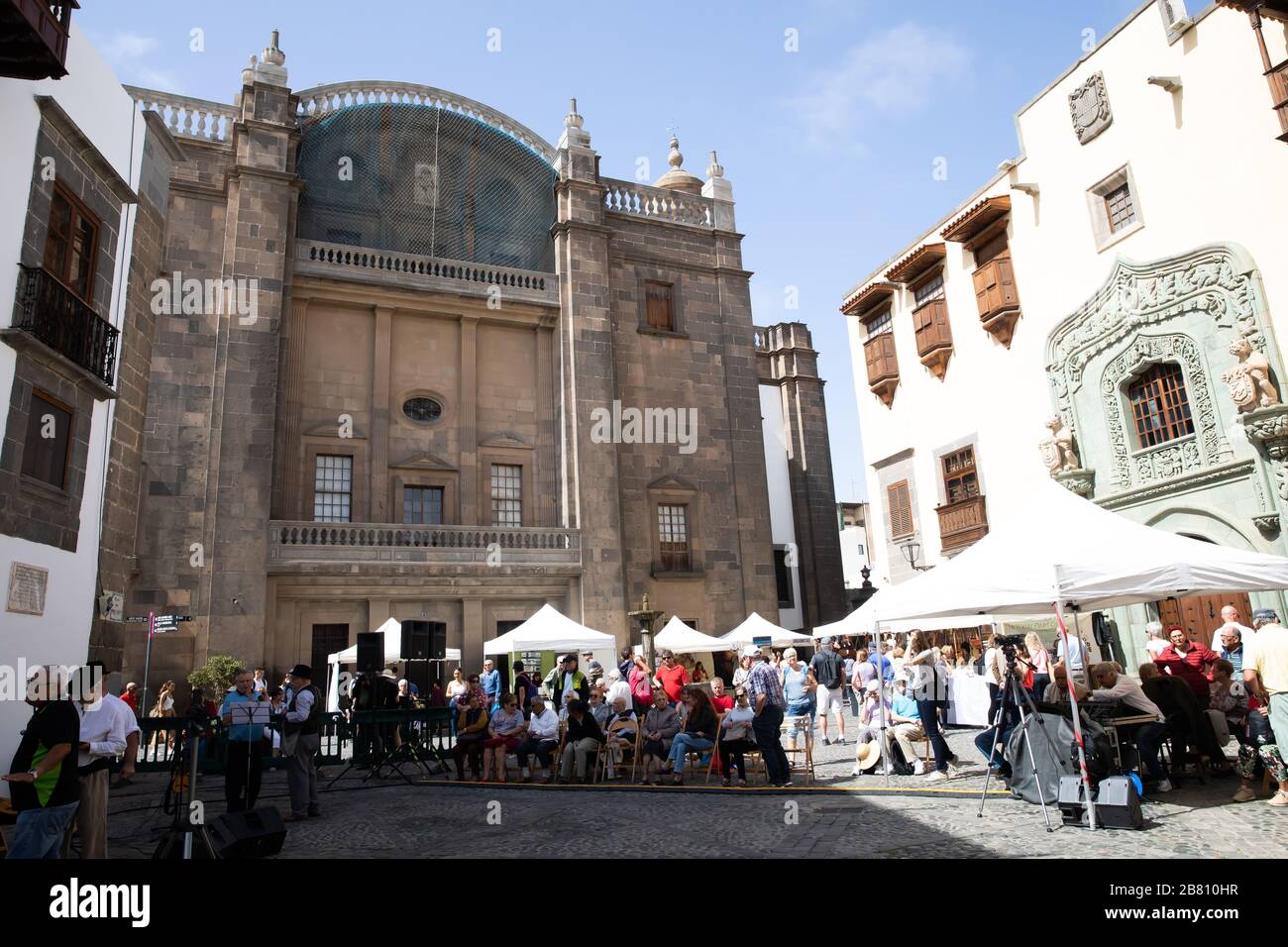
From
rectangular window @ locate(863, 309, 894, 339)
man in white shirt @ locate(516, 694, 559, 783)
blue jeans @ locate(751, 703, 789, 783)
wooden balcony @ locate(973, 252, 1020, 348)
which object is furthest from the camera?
rectangular window @ locate(863, 309, 894, 339)

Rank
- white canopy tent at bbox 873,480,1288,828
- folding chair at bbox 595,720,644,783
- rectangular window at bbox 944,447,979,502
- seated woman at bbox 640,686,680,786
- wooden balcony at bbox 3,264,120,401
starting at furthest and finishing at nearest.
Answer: rectangular window at bbox 944,447,979,502 → folding chair at bbox 595,720,644,783 → seated woman at bbox 640,686,680,786 → wooden balcony at bbox 3,264,120,401 → white canopy tent at bbox 873,480,1288,828

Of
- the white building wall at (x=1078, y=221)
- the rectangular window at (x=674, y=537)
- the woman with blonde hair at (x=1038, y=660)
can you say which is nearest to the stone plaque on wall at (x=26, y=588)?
the woman with blonde hair at (x=1038, y=660)

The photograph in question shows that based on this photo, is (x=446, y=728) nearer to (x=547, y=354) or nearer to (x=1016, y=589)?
(x=547, y=354)

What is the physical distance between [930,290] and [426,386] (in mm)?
14319

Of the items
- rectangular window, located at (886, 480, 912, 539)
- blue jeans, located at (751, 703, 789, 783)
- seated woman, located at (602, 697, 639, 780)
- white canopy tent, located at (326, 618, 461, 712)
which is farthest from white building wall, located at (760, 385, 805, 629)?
blue jeans, located at (751, 703, 789, 783)

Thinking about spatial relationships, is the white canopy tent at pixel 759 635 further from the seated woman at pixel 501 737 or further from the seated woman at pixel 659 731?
the seated woman at pixel 659 731

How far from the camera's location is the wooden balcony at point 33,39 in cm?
954

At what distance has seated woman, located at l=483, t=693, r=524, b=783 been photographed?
12.8 metres

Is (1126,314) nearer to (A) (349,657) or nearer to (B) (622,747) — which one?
(B) (622,747)

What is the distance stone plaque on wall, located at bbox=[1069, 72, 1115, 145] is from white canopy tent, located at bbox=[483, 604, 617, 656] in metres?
14.8

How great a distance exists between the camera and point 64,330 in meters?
11.3

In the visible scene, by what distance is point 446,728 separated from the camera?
765 inches

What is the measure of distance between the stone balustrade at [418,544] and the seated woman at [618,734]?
421 inches

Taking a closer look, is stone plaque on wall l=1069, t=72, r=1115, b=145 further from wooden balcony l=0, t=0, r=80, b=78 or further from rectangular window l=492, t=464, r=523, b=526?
wooden balcony l=0, t=0, r=80, b=78
